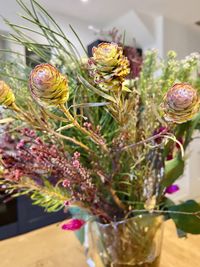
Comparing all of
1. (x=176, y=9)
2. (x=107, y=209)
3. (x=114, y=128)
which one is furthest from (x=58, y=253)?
(x=176, y=9)

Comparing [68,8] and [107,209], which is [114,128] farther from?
[68,8]

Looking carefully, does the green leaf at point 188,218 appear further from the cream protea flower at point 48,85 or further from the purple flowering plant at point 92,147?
the cream protea flower at point 48,85

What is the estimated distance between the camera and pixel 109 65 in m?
0.27

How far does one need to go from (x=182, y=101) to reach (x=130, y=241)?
1.29ft

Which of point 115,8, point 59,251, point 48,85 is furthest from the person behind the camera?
point 115,8

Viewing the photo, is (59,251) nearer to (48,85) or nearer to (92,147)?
(92,147)

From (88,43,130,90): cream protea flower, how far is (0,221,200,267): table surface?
555 millimetres

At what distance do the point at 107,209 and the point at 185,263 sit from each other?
294 millimetres

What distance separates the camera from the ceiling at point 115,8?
2207 millimetres

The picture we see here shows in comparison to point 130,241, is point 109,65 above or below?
above

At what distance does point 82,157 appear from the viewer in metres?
0.55

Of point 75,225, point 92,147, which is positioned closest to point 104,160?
point 92,147

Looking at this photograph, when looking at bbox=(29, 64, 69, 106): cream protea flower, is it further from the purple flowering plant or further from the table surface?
the table surface

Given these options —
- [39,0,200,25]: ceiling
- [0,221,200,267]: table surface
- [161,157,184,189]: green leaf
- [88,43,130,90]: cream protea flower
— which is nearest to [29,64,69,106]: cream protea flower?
[88,43,130,90]: cream protea flower
